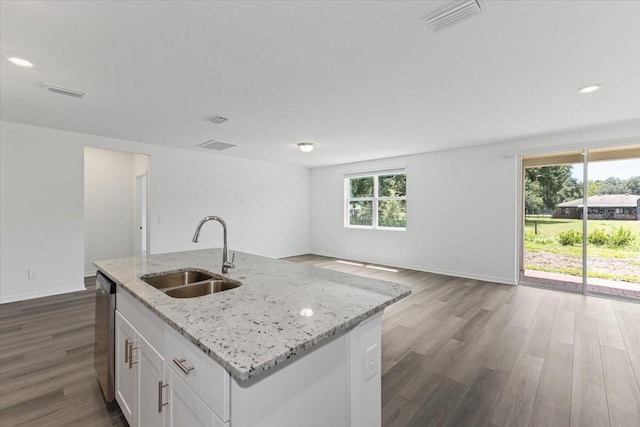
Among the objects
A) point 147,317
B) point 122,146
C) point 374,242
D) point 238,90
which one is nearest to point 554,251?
point 374,242

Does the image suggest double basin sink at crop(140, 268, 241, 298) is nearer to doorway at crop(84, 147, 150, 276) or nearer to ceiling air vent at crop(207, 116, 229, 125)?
ceiling air vent at crop(207, 116, 229, 125)

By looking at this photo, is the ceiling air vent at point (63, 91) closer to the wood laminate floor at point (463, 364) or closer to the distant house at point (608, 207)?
the wood laminate floor at point (463, 364)

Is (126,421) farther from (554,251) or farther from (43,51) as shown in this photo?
(554,251)

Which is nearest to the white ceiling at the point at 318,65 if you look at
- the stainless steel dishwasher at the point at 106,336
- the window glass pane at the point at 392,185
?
the stainless steel dishwasher at the point at 106,336

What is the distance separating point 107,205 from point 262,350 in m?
6.54

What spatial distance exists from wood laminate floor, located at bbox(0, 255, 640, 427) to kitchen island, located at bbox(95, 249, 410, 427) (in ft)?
2.38

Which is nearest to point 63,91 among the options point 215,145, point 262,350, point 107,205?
point 215,145

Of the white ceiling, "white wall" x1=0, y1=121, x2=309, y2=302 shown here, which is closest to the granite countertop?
the white ceiling

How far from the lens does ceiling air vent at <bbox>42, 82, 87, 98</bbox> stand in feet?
8.56

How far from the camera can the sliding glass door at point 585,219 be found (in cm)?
396

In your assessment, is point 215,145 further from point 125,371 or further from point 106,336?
point 125,371

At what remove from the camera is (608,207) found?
407 centimetres

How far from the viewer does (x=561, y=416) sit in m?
1.78

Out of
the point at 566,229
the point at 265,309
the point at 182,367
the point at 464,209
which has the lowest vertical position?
the point at 182,367
